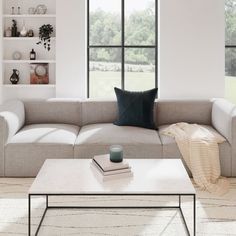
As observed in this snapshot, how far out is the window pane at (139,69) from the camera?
6.14 m

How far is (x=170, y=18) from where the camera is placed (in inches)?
226

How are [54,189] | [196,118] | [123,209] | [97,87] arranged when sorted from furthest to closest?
[97,87] < [196,118] < [123,209] < [54,189]

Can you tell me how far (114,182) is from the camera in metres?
2.99

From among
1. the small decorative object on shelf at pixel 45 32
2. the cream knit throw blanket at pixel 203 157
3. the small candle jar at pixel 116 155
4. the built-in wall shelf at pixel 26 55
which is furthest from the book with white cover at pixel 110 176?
the small decorative object on shelf at pixel 45 32

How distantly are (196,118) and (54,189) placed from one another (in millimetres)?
2805

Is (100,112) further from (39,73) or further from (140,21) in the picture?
(140,21)

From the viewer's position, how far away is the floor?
3.06 m

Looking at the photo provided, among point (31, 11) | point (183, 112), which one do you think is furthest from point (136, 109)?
point (31, 11)

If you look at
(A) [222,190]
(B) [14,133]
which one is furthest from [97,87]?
(A) [222,190]

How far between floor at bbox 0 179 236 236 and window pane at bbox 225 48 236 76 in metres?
2.69

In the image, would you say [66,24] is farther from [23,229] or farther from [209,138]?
[23,229]

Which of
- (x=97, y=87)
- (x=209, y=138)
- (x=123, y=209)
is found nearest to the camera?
(x=123, y=209)

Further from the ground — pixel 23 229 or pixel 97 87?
pixel 97 87

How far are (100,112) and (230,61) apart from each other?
203 centimetres
